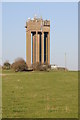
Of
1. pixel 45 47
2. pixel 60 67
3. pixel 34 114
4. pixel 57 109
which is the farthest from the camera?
pixel 45 47

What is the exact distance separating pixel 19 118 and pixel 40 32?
112 metres

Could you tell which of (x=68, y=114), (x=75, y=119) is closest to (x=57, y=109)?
(x=68, y=114)

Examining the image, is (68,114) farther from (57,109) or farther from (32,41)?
(32,41)

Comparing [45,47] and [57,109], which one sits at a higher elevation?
[45,47]

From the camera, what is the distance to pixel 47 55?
12056 cm

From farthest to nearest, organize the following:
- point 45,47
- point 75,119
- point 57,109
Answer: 1. point 45,47
2. point 57,109
3. point 75,119

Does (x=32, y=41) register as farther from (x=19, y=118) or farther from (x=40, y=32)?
(x=19, y=118)

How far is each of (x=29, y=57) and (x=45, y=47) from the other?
11265 millimetres

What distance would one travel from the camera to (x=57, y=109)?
11.4 metres

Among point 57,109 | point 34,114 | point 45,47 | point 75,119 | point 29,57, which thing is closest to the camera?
point 75,119

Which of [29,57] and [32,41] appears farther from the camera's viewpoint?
[32,41]

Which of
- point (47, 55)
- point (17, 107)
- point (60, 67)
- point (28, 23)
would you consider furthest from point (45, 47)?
point (17, 107)

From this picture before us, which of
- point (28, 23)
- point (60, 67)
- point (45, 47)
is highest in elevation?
point (28, 23)

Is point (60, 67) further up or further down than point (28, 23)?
further down
